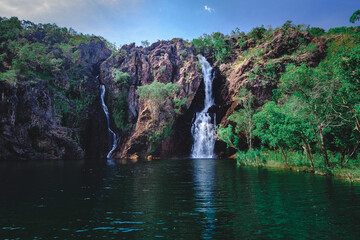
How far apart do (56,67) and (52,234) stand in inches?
2952

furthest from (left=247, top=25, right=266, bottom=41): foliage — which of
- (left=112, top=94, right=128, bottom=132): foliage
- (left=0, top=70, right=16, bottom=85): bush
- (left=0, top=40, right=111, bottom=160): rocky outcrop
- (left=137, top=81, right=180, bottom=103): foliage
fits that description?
(left=0, top=70, right=16, bottom=85): bush

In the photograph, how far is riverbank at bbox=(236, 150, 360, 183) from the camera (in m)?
23.3

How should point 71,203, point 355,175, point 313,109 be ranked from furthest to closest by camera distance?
point 313,109
point 355,175
point 71,203

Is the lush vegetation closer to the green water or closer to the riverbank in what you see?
the riverbank

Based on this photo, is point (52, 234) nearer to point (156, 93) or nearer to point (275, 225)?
point (275, 225)

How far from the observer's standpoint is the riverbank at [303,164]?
23312 millimetres

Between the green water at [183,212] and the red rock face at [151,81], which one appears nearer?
the green water at [183,212]

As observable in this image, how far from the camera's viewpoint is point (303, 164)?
30406 mm

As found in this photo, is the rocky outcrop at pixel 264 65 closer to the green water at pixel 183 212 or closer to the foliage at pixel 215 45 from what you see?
the foliage at pixel 215 45

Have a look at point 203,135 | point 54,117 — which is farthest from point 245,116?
point 54,117

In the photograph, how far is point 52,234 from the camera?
929cm

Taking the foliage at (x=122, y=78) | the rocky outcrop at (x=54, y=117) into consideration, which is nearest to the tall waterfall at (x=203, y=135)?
the foliage at (x=122, y=78)

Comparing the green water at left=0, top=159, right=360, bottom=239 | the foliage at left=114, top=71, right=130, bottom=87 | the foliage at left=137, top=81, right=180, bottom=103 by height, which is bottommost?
the green water at left=0, top=159, right=360, bottom=239

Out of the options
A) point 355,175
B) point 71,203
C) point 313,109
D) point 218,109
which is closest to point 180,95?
point 218,109
